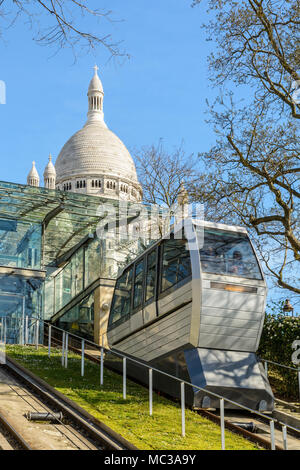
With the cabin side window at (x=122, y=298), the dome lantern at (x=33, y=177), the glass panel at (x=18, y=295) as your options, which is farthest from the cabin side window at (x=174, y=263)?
the dome lantern at (x=33, y=177)

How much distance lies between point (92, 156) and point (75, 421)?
126809mm

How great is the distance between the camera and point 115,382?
17.8m

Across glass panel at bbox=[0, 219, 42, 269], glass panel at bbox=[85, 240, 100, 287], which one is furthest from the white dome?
glass panel at bbox=[0, 219, 42, 269]

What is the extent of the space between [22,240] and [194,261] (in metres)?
17.4

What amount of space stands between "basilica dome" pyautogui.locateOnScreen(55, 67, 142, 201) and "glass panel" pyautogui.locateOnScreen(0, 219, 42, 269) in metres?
96.2

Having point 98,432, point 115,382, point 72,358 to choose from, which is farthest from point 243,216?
point 98,432

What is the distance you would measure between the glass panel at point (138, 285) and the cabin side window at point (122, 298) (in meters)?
0.54

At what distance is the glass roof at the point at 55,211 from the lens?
97.3 ft

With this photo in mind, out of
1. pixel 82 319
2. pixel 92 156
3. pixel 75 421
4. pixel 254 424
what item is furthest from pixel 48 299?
pixel 92 156

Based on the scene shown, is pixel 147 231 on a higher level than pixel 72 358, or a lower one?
higher

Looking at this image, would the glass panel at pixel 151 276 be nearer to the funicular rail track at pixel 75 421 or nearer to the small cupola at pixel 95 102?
the funicular rail track at pixel 75 421

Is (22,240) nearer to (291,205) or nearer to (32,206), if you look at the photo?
(32,206)

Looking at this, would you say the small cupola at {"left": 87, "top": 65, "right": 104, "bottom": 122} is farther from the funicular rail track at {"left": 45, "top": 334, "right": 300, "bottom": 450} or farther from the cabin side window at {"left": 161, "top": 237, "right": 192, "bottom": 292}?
the funicular rail track at {"left": 45, "top": 334, "right": 300, "bottom": 450}

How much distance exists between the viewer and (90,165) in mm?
136500
